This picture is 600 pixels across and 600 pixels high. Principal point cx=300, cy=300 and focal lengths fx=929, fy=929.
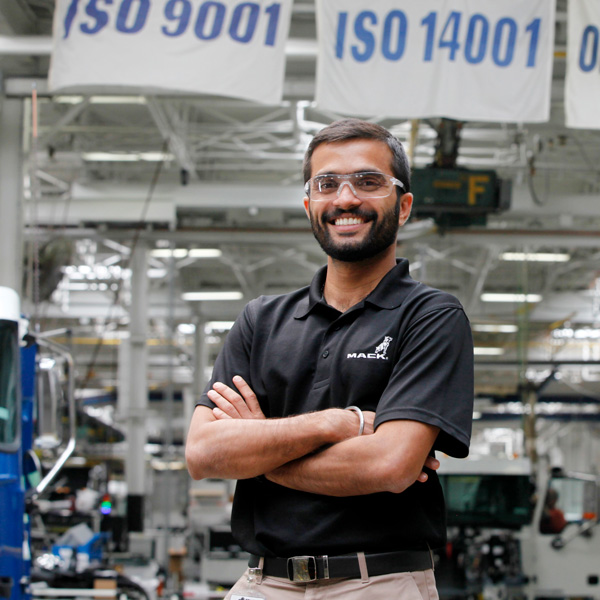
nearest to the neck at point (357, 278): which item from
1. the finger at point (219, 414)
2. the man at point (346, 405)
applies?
the man at point (346, 405)

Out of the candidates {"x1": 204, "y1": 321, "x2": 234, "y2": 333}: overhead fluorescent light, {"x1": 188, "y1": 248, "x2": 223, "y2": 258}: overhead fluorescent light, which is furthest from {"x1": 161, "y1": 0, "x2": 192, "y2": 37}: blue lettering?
{"x1": 204, "y1": 321, "x2": 234, "y2": 333}: overhead fluorescent light

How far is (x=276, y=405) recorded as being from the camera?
2.73m

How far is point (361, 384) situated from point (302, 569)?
522 mm

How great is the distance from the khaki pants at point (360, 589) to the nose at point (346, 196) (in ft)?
3.41

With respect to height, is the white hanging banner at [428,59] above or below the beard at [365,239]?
above

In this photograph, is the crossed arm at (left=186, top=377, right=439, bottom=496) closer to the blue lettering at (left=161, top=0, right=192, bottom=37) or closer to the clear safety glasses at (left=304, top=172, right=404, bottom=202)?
the clear safety glasses at (left=304, top=172, right=404, bottom=202)

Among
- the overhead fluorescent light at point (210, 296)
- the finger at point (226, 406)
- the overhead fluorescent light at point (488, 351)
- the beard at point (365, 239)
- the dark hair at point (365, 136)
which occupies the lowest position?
the finger at point (226, 406)

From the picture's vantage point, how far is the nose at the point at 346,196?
8.84 feet

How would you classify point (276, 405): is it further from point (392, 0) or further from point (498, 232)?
point (498, 232)

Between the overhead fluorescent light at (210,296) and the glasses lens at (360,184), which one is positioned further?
the overhead fluorescent light at (210,296)

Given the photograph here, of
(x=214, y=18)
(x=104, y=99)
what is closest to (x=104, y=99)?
(x=104, y=99)

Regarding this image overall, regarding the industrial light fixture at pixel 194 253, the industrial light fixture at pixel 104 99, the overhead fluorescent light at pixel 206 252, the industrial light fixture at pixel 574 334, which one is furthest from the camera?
the industrial light fixture at pixel 574 334

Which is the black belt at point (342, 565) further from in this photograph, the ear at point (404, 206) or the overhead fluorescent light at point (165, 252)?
the overhead fluorescent light at point (165, 252)

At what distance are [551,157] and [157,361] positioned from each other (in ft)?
72.0
